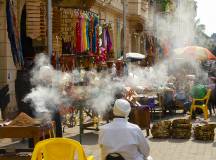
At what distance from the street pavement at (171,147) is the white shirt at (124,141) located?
4188 mm

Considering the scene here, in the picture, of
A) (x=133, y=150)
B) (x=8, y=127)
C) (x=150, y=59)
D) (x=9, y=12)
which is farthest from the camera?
(x=150, y=59)

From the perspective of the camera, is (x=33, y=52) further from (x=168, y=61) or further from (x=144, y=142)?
(x=168, y=61)

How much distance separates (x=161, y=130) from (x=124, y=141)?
696 centimetres

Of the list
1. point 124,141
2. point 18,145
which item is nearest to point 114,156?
point 124,141

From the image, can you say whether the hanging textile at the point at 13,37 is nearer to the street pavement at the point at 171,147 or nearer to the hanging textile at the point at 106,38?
the street pavement at the point at 171,147

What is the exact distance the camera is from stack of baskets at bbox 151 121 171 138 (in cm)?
1295

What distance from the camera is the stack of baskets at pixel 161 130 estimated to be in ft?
42.5

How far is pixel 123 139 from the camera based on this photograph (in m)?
6.09

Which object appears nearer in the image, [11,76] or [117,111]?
[117,111]

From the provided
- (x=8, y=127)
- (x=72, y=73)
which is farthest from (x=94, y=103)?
(x=8, y=127)

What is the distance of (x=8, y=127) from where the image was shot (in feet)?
27.1

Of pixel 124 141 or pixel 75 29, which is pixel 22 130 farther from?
A: pixel 75 29

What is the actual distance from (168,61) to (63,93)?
25.2m

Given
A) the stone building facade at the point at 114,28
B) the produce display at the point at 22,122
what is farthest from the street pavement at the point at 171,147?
the stone building facade at the point at 114,28
